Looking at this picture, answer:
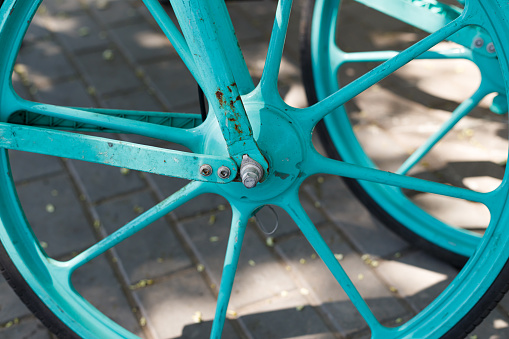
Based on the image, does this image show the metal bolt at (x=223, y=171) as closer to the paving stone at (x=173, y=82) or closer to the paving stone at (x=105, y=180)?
the paving stone at (x=105, y=180)

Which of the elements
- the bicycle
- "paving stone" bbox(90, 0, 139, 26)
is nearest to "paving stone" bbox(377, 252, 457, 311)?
the bicycle

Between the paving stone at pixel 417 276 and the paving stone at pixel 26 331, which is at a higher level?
the paving stone at pixel 417 276

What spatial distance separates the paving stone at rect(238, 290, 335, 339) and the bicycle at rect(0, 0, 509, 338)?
0.31m

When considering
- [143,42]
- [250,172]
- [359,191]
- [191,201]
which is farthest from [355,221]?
[143,42]

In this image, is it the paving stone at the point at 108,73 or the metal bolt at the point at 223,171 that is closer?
the metal bolt at the point at 223,171

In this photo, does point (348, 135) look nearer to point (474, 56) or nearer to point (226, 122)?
point (474, 56)

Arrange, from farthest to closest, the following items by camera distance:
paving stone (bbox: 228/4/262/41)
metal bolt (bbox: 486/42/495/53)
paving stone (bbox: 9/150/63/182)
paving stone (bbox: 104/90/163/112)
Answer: paving stone (bbox: 228/4/262/41)
paving stone (bbox: 104/90/163/112)
paving stone (bbox: 9/150/63/182)
metal bolt (bbox: 486/42/495/53)

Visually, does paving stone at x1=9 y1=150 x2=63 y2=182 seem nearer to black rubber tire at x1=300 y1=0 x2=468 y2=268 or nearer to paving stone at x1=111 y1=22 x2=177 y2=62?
paving stone at x1=111 y1=22 x2=177 y2=62

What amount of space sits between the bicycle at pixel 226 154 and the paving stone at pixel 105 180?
0.70m

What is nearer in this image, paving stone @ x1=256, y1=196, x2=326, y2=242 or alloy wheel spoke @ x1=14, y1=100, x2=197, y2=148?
alloy wheel spoke @ x1=14, y1=100, x2=197, y2=148

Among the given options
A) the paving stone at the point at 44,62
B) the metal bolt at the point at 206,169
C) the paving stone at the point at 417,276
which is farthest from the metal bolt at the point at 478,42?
the paving stone at the point at 44,62

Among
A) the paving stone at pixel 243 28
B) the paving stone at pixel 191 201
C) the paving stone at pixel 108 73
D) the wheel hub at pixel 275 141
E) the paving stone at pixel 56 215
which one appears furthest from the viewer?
the paving stone at pixel 243 28

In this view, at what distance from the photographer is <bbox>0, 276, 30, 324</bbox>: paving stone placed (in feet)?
5.50

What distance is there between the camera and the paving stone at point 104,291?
1688 millimetres
